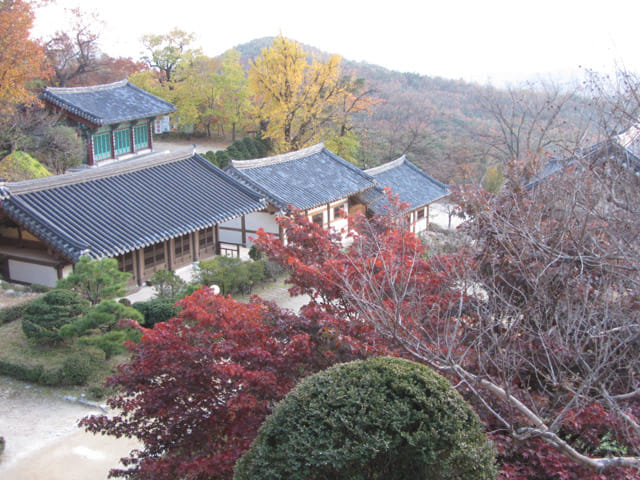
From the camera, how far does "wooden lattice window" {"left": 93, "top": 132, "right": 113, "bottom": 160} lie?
3122 centimetres

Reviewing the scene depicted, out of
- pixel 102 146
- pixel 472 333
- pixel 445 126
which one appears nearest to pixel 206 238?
pixel 102 146

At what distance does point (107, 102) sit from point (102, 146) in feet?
8.27

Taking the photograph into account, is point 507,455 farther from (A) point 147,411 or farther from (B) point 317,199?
(B) point 317,199

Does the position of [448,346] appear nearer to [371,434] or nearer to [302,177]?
[371,434]

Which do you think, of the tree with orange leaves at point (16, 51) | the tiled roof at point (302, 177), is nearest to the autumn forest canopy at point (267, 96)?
the tree with orange leaves at point (16, 51)

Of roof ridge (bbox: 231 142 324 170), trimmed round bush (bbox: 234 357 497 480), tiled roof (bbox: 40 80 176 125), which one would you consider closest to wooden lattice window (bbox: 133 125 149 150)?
tiled roof (bbox: 40 80 176 125)

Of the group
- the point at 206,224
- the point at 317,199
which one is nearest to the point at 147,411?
the point at 206,224

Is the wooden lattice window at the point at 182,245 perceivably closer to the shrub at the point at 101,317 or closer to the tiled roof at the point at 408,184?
the shrub at the point at 101,317

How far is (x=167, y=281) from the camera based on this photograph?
16.7 metres

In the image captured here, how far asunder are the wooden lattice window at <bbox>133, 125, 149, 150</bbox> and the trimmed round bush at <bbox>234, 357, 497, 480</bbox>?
31985 millimetres

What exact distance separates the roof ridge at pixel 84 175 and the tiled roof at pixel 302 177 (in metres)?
2.60

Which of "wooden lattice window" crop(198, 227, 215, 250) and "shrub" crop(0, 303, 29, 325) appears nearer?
"shrub" crop(0, 303, 29, 325)

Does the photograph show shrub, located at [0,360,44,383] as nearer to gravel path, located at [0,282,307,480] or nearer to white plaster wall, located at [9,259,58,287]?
gravel path, located at [0,282,307,480]

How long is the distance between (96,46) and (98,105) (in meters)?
10.0
